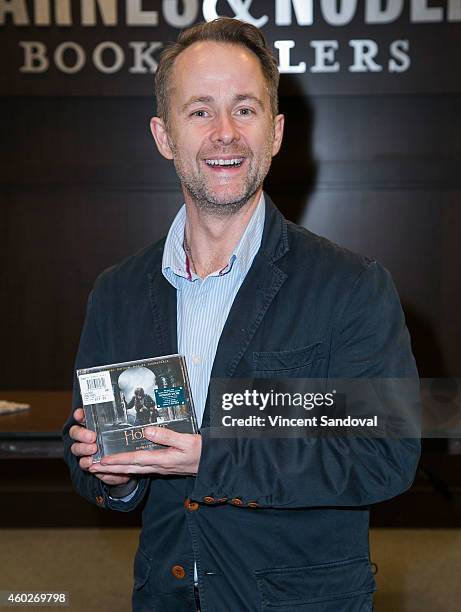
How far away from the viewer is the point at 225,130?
1.21 metres

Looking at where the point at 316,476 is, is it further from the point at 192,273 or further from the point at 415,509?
the point at 415,509

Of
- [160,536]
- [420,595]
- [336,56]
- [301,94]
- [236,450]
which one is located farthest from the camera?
[301,94]

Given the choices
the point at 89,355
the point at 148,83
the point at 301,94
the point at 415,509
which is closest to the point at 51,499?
the point at 415,509

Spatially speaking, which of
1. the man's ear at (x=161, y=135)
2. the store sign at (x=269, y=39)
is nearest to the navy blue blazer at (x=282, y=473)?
the man's ear at (x=161, y=135)

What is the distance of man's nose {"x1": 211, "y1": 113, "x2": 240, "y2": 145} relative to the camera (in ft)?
3.97

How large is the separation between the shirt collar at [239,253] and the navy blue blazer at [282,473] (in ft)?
0.08

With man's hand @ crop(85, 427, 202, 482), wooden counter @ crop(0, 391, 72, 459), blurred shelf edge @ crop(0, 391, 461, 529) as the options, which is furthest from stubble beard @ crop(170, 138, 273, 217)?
blurred shelf edge @ crop(0, 391, 461, 529)

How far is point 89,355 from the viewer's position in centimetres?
128

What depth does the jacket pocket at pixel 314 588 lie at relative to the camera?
113cm

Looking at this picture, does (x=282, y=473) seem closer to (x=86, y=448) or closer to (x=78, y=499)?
(x=86, y=448)

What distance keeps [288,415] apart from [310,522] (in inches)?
6.2

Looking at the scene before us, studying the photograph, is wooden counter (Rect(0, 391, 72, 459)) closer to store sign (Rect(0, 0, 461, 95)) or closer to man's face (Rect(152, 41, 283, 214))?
man's face (Rect(152, 41, 283, 214))

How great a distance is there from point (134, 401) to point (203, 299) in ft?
0.71


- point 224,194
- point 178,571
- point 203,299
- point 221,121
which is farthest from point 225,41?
point 178,571
